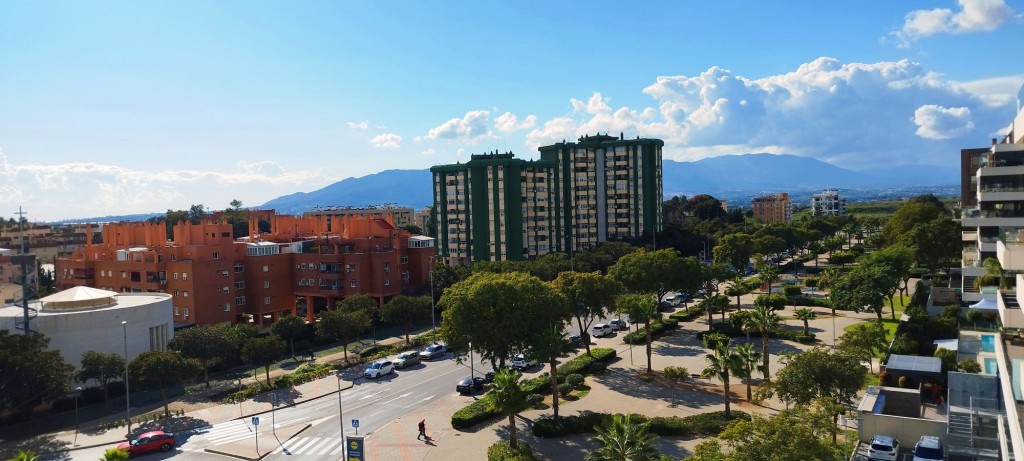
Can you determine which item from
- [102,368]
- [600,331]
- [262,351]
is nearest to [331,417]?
[262,351]

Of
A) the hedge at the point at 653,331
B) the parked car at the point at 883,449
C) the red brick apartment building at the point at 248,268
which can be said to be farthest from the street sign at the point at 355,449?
the red brick apartment building at the point at 248,268

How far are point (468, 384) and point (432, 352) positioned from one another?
37.6 ft

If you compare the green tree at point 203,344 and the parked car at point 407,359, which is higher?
the green tree at point 203,344

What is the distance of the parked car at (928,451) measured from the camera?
1039 inches

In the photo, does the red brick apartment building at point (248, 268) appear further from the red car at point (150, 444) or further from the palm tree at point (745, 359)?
the palm tree at point (745, 359)

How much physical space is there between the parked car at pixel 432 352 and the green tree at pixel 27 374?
23919 millimetres

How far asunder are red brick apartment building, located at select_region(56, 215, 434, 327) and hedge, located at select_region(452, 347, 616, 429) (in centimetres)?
2991

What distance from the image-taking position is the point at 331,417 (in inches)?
1523

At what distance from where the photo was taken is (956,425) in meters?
27.8

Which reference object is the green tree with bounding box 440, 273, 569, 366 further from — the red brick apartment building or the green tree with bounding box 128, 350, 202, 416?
the red brick apartment building

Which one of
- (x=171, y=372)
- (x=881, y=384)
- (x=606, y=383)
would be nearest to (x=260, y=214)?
(x=171, y=372)

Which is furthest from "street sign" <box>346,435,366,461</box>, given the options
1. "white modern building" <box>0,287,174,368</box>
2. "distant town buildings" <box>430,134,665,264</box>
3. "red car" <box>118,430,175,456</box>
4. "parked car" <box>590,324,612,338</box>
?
"distant town buildings" <box>430,134,665,264</box>

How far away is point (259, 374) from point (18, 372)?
1655cm

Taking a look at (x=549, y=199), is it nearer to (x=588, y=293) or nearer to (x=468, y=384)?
(x=588, y=293)
